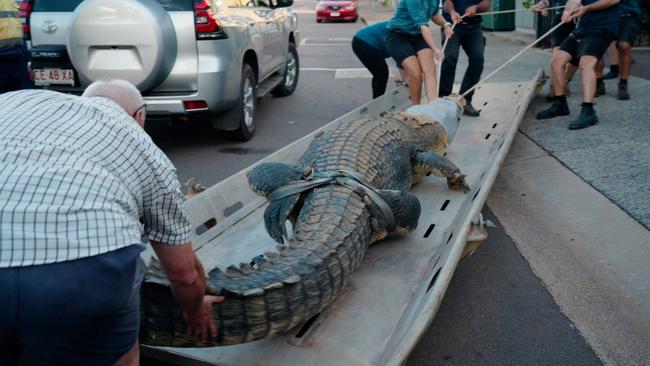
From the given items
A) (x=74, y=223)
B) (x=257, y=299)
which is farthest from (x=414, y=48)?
(x=74, y=223)

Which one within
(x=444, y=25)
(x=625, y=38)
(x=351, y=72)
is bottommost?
(x=351, y=72)

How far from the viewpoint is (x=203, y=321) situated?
224 centimetres

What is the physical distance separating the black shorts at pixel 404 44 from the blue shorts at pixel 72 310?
5.34 m

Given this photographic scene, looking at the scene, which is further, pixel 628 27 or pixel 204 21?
pixel 628 27

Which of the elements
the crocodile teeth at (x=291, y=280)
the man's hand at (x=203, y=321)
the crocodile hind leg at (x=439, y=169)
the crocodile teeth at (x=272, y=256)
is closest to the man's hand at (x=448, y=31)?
the crocodile hind leg at (x=439, y=169)

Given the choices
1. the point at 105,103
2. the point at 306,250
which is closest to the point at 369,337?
the point at 306,250

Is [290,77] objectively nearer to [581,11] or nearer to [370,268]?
[581,11]

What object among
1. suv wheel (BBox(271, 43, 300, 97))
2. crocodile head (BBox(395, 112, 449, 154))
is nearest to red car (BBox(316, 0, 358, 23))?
suv wheel (BBox(271, 43, 300, 97))

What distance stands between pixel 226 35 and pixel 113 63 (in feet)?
3.88

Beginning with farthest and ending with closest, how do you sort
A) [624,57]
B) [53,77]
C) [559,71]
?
[624,57] → [559,71] → [53,77]

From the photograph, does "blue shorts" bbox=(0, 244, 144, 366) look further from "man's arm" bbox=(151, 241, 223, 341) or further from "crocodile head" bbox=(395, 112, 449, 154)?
"crocodile head" bbox=(395, 112, 449, 154)

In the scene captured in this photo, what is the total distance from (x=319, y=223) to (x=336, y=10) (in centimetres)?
2493

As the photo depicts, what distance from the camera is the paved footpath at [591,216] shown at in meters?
3.41

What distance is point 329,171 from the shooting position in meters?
3.66
